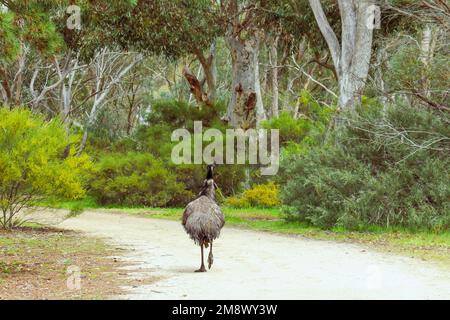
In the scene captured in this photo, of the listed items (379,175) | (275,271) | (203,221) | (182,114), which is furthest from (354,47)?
(203,221)

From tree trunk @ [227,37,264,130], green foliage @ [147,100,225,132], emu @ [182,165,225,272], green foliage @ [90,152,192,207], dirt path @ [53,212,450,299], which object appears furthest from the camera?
green foliage @ [147,100,225,132]

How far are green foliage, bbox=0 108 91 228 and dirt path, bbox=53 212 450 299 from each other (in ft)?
6.59

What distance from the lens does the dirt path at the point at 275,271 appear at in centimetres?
871

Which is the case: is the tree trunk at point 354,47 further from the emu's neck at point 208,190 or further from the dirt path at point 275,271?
the emu's neck at point 208,190

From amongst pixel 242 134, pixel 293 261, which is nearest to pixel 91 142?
pixel 242 134

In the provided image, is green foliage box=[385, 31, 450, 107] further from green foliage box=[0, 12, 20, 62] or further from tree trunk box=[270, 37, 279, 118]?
tree trunk box=[270, 37, 279, 118]

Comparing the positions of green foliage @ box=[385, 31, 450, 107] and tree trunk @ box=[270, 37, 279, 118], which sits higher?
tree trunk @ box=[270, 37, 279, 118]

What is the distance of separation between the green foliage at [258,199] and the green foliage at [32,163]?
9638 millimetres

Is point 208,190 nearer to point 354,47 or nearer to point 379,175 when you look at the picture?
point 379,175

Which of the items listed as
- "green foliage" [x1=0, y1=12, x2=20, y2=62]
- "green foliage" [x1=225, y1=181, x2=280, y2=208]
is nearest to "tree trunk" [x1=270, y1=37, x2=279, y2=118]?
"green foliage" [x1=225, y1=181, x2=280, y2=208]

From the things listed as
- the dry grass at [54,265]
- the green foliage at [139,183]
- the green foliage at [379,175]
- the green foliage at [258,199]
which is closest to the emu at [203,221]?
the dry grass at [54,265]

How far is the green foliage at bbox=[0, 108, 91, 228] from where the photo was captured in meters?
16.8

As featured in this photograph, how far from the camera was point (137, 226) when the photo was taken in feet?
64.0

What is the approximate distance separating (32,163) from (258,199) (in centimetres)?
1121
